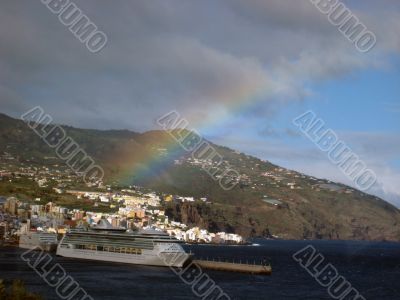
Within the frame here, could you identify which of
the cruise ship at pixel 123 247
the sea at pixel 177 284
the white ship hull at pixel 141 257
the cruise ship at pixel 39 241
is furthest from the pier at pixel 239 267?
the cruise ship at pixel 39 241

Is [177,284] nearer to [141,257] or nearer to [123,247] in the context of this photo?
[141,257]

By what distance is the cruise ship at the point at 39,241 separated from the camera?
137750 mm

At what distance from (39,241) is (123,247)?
41.4 meters

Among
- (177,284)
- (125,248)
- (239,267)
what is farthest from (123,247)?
(177,284)

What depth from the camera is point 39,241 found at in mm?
140000

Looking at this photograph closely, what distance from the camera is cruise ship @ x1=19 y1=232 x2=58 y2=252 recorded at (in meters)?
138

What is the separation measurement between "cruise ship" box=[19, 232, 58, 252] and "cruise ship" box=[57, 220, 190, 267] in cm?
1751

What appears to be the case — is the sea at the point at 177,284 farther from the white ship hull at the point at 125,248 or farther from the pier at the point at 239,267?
the white ship hull at the point at 125,248

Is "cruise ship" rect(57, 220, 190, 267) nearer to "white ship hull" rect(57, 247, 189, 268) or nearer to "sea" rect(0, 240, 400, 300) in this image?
"white ship hull" rect(57, 247, 189, 268)

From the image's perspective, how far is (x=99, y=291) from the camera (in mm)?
61750

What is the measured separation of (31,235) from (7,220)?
34.7 metres

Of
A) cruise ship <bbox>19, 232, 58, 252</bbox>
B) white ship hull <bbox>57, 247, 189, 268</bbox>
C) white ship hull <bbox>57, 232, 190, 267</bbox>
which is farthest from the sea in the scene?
cruise ship <bbox>19, 232, 58, 252</bbox>

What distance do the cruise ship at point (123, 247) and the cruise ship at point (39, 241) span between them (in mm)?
17506

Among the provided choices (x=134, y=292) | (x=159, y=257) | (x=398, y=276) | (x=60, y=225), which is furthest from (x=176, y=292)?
(x=60, y=225)
